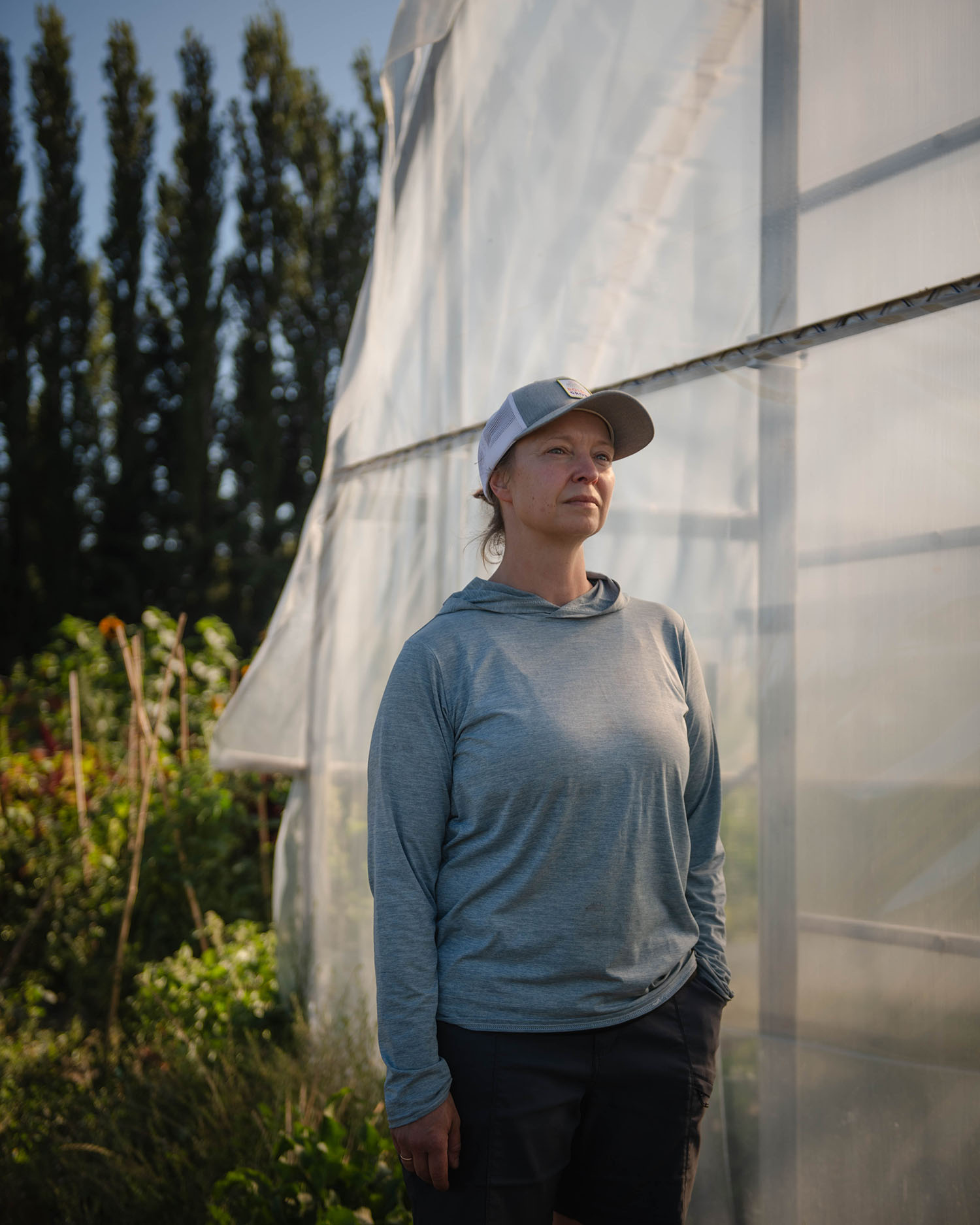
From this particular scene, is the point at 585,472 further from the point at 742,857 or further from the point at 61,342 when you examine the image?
the point at 61,342

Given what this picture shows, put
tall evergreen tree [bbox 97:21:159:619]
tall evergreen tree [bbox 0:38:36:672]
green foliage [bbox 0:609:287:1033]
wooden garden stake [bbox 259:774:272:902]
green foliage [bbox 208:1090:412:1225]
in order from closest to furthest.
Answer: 1. green foliage [bbox 208:1090:412:1225]
2. green foliage [bbox 0:609:287:1033]
3. wooden garden stake [bbox 259:774:272:902]
4. tall evergreen tree [bbox 0:38:36:672]
5. tall evergreen tree [bbox 97:21:159:619]

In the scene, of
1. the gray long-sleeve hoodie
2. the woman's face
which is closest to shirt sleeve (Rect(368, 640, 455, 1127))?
the gray long-sleeve hoodie

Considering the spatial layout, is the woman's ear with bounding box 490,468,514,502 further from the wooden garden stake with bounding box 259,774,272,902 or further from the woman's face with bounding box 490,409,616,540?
the wooden garden stake with bounding box 259,774,272,902

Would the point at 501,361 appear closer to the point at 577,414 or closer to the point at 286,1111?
the point at 577,414

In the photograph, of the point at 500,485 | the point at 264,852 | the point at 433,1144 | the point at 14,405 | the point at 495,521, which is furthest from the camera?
the point at 14,405

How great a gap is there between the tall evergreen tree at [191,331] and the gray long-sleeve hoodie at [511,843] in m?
12.9

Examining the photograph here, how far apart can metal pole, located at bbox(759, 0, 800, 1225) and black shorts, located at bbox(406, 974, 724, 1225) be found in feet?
1.35

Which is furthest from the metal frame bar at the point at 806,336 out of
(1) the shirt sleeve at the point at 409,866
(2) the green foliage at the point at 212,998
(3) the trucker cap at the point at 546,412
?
(2) the green foliage at the point at 212,998

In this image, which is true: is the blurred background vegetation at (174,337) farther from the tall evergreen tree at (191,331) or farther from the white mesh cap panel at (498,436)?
the white mesh cap panel at (498,436)

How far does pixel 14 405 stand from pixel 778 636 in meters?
13.9

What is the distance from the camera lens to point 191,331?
1381cm

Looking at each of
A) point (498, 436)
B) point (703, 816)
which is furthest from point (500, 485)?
point (703, 816)

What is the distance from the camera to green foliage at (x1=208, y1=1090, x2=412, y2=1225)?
2105mm

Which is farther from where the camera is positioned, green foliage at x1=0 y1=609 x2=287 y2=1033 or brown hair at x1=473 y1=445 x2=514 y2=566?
green foliage at x1=0 y1=609 x2=287 y2=1033
